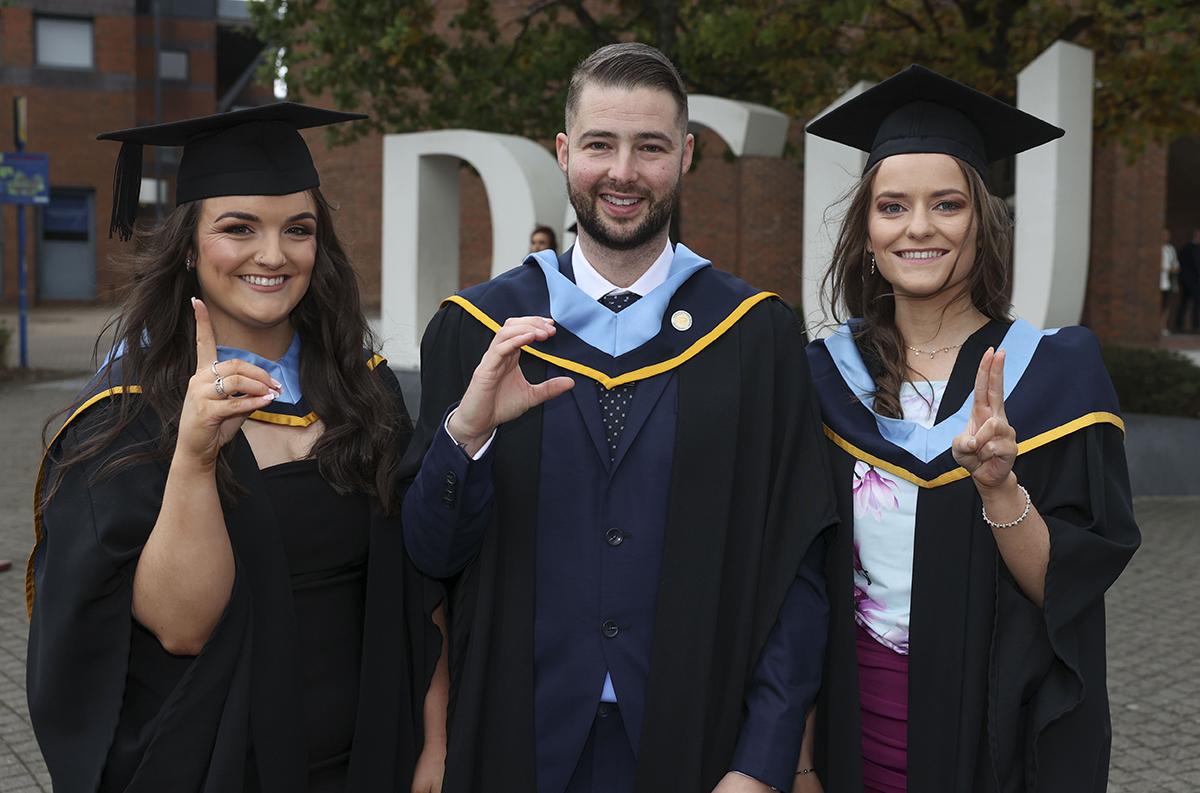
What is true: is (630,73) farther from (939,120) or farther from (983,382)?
(983,382)

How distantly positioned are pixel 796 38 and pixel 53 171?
85.6 feet

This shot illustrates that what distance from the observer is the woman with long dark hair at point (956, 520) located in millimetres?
2418

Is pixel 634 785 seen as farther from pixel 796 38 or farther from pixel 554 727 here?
pixel 796 38

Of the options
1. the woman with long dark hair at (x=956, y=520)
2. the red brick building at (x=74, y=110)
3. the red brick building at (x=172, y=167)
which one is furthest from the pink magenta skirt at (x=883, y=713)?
the red brick building at (x=74, y=110)

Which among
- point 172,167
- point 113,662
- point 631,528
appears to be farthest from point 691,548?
point 172,167

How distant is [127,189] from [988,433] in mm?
1956

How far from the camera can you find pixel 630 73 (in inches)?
98.5

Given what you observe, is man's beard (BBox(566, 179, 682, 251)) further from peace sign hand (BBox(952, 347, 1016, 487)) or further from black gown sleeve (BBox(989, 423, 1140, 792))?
black gown sleeve (BBox(989, 423, 1140, 792))

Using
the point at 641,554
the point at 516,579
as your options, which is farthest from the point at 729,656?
the point at 516,579

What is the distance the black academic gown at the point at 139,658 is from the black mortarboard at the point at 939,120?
155cm

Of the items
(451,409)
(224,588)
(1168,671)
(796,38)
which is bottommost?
(1168,671)

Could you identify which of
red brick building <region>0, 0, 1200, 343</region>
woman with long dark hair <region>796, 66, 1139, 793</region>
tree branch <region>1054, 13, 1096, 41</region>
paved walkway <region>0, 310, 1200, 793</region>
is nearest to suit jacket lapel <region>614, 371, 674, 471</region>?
woman with long dark hair <region>796, 66, 1139, 793</region>

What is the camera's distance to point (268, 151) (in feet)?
8.48

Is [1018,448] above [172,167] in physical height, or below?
below
